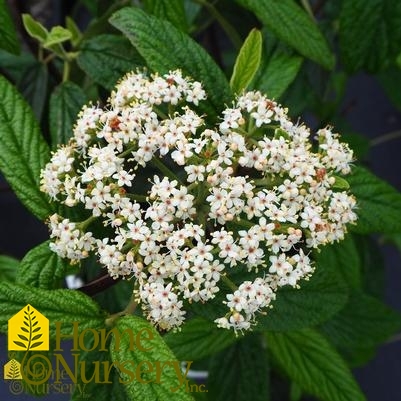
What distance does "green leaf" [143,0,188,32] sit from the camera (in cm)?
84

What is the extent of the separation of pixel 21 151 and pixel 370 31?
0.48 m

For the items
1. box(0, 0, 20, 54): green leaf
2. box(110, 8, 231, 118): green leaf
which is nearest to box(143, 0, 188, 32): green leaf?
box(110, 8, 231, 118): green leaf

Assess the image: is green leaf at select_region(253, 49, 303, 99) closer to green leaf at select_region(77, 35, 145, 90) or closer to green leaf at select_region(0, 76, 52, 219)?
green leaf at select_region(77, 35, 145, 90)

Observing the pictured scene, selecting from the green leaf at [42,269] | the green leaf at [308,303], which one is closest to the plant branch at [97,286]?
the green leaf at [42,269]

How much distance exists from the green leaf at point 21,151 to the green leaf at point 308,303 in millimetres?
266

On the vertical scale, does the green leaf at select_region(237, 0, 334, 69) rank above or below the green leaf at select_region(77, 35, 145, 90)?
below

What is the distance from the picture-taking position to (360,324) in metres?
1.14

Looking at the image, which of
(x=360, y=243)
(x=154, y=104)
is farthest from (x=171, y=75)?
(x=360, y=243)

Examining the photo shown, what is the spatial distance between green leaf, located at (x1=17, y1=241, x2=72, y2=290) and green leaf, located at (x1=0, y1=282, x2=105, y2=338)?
0.03 m

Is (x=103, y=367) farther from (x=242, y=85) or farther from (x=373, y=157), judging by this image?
(x=373, y=157)

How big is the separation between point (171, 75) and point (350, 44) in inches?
12.5

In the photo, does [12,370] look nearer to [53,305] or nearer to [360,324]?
[53,305]

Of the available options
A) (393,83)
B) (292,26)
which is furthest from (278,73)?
(393,83)

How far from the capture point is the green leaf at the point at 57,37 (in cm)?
88
